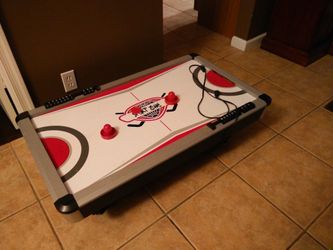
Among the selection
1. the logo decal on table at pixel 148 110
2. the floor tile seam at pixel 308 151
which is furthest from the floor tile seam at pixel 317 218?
the logo decal on table at pixel 148 110

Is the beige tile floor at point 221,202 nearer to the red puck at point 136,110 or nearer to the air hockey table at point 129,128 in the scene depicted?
the air hockey table at point 129,128

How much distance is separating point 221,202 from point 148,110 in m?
0.51

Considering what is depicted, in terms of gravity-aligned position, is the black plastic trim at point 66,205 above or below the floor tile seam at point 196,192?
above

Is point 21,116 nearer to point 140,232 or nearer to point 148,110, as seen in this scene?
point 148,110

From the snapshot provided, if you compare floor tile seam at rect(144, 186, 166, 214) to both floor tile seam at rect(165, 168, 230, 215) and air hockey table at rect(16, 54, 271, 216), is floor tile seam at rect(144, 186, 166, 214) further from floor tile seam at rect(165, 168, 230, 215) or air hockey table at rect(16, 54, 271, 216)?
air hockey table at rect(16, 54, 271, 216)

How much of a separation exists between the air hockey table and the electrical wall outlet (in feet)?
0.74

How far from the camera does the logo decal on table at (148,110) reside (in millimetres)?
1136

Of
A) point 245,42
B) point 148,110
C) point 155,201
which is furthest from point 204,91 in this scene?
point 245,42

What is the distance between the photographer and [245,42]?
2102 mm

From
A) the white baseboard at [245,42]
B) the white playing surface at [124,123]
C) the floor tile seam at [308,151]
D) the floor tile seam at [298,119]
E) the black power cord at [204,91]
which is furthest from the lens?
the white baseboard at [245,42]

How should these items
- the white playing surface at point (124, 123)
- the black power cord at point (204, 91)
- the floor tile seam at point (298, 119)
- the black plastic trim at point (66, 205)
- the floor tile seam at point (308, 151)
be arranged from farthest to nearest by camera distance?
the floor tile seam at point (298, 119) → the floor tile seam at point (308, 151) → the black power cord at point (204, 91) → the white playing surface at point (124, 123) → the black plastic trim at point (66, 205)

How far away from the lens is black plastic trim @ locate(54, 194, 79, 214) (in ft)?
2.63

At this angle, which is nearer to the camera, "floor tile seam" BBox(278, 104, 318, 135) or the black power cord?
the black power cord

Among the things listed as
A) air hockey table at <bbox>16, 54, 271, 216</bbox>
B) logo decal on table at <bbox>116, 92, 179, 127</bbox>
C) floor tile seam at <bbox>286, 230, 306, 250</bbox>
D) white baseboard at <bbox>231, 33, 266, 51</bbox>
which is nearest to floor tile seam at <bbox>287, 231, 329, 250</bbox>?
floor tile seam at <bbox>286, 230, 306, 250</bbox>
